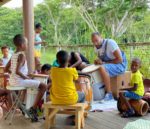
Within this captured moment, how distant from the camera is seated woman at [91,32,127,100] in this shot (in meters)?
5.55

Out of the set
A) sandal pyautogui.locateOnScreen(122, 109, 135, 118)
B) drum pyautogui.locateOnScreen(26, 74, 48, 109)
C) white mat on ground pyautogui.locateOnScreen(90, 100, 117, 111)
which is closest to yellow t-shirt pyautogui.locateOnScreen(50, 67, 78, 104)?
drum pyautogui.locateOnScreen(26, 74, 48, 109)

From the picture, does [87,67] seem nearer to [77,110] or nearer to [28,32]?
[28,32]

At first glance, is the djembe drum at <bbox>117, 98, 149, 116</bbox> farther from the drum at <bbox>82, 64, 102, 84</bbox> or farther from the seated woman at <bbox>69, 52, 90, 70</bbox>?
the seated woman at <bbox>69, 52, 90, 70</bbox>

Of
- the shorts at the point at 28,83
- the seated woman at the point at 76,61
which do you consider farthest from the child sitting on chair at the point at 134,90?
the seated woman at the point at 76,61

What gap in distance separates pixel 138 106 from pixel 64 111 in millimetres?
1051

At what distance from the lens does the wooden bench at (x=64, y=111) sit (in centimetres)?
A: 371

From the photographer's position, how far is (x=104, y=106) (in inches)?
200

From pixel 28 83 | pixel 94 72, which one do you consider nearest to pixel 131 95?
pixel 94 72

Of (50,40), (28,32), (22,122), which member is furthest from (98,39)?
(50,40)

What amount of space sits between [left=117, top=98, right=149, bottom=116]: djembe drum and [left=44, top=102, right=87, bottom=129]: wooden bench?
848mm

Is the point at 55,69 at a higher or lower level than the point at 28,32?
lower

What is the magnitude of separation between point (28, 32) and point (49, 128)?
2.20 m

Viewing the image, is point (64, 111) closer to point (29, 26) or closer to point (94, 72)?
point (94, 72)

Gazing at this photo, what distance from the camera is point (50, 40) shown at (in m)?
17.3
